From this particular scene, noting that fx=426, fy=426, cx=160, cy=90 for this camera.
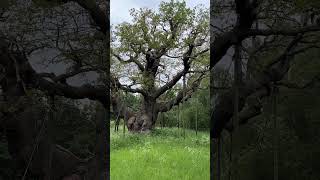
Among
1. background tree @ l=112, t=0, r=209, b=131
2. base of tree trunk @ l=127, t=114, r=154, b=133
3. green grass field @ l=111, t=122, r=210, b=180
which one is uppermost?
background tree @ l=112, t=0, r=209, b=131

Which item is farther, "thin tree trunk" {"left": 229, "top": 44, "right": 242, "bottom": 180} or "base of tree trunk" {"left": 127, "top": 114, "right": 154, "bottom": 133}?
"base of tree trunk" {"left": 127, "top": 114, "right": 154, "bottom": 133}

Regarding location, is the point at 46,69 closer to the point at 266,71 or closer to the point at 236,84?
the point at 236,84

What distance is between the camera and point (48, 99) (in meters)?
2.87

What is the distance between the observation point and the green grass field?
5879mm

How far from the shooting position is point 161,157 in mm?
6219

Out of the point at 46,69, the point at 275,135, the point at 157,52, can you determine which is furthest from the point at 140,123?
the point at 275,135

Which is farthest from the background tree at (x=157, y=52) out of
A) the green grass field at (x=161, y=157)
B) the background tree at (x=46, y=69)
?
the background tree at (x=46, y=69)

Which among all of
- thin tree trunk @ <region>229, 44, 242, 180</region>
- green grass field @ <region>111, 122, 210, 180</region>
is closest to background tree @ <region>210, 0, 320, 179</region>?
thin tree trunk @ <region>229, 44, 242, 180</region>

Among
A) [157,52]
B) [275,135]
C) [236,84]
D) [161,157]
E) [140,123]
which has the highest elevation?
[157,52]

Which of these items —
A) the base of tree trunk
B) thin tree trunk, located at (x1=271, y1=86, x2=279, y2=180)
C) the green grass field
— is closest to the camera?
thin tree trunk, located at (x1=271, y1=86, x2=279, y2=180)

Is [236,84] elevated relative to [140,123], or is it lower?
elevated

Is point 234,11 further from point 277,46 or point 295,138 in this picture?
point 295,138

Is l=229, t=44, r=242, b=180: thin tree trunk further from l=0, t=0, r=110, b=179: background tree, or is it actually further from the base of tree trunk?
the base of tree trunk

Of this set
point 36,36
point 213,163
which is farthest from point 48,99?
point 213,163
